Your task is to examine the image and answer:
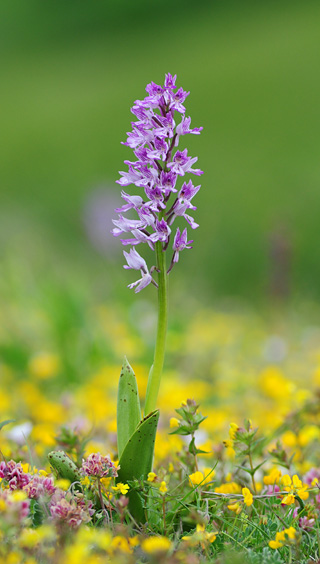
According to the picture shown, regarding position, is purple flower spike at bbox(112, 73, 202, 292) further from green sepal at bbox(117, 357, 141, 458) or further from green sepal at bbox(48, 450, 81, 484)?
green sepal at bbox(48, 450, 81, 484)

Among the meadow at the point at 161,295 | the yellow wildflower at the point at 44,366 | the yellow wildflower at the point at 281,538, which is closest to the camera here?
the yellow wildflower at the point at 281,538

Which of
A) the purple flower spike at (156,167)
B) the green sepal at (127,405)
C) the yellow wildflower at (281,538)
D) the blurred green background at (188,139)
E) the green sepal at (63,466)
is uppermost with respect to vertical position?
the blurred green background at (188,139)

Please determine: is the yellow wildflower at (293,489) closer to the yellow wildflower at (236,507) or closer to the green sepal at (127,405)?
the yellow wildflower at (236,507)

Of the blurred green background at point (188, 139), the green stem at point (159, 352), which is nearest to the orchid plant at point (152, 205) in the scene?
the green stem at point (159, 352)

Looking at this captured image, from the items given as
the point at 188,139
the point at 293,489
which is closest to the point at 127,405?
the point at 293,489

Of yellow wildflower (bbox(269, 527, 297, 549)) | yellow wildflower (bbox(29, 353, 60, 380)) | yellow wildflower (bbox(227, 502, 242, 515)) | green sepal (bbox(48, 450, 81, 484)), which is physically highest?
yellow wildflower (bbox(29, 353, 60, 380))

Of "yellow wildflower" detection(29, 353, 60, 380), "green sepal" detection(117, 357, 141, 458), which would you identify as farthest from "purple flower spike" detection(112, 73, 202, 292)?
"yellow wildflower" detection(29, 353, 60, 380)

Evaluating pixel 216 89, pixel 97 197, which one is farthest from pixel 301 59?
pixel 97 197

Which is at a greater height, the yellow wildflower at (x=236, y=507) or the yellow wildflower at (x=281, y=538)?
the yellow wildflower at (x=236, y=507)
